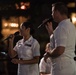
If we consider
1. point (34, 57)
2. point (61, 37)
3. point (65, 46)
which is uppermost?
point (61, 37)

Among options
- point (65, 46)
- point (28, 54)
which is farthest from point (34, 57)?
point (65, 46)

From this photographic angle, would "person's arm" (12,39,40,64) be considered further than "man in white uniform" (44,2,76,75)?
Yes

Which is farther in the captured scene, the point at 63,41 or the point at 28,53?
the point at 28,53

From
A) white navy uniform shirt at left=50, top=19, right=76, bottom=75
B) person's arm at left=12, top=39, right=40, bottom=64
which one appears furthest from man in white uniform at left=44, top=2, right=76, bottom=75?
person's arm at left=12, top=39, right=40, bottom=64

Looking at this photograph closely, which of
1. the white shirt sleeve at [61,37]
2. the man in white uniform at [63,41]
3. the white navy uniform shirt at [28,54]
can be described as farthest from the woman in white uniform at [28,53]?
the white shirt sleeve at [61,37]

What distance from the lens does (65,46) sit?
4781 millimetres

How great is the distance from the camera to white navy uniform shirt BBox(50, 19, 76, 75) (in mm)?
4809

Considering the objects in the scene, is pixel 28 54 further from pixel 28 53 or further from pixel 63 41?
pixel 63 41

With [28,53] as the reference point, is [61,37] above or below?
above

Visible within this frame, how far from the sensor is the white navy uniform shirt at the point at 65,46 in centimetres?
481

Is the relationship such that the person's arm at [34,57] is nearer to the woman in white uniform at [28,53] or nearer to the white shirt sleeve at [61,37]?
the woman in white uniform at [28,53]

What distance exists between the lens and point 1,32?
10.7 metres

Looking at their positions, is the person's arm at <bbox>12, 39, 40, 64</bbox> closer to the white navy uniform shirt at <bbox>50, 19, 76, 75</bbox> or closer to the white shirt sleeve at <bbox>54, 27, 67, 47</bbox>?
the white navy uniform shirt at <bbox>50, 19, 76, 75</bbox>

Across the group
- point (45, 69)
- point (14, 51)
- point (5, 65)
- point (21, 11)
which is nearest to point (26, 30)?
point (14, 51)
